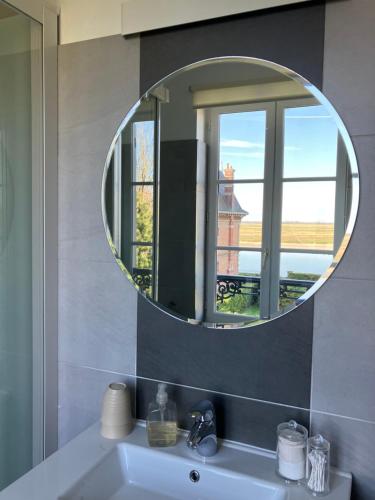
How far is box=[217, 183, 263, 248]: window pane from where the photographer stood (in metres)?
1.09

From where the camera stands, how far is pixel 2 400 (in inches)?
50.3

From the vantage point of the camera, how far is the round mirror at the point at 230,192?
1.02m

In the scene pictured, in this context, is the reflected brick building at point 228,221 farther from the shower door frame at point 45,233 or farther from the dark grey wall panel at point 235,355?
the shower door frame at point 45,233

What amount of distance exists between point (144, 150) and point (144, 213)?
0.60 ft

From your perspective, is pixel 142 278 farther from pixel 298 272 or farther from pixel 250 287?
pixel 298 272

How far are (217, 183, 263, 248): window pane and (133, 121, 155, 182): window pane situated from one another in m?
0.23

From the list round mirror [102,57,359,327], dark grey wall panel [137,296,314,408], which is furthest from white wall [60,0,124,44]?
dark grey wall panel [137,296,314,408]

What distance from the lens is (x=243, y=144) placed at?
109 cm

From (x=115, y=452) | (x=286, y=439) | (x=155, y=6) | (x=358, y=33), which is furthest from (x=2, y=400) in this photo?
(x=358, y=33)

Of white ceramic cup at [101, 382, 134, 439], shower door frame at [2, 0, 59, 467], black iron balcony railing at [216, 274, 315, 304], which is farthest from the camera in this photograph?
shower door frame at [2, 0, 59, 467]

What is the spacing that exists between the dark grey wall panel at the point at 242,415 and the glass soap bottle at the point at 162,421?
6cm

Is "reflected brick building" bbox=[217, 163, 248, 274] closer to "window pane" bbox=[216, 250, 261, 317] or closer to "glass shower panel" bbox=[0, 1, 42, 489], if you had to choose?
"window pane" bbox=[216, 250, 261, 317]

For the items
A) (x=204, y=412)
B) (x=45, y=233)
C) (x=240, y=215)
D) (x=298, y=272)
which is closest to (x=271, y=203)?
(x=240, y=215)

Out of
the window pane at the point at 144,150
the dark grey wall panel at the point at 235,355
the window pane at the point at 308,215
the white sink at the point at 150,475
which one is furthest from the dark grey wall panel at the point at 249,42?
the white sink at the point at 150,475
